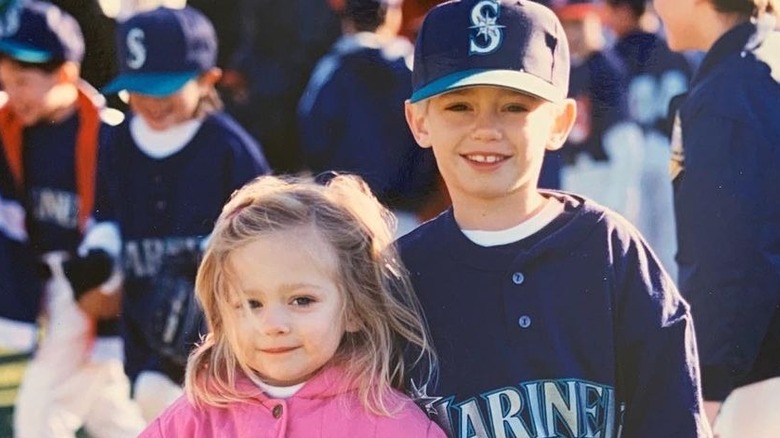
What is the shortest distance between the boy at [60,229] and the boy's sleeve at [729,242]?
4.62ft

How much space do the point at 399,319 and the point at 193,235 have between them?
2.77 ft

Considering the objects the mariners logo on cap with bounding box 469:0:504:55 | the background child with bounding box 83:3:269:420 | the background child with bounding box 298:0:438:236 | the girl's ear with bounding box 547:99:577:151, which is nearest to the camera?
the mariners logo on cap with bounding box 469:0:504:55

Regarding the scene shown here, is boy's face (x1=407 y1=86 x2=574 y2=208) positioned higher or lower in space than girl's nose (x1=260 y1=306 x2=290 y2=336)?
higher

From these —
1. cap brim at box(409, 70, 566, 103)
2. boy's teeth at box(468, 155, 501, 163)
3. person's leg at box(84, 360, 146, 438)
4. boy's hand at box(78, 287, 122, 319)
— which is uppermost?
cap brim at box(409, 70, 566, 103)

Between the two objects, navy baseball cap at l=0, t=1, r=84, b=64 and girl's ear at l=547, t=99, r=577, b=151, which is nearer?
girl's ear at l=547, t=99, r=577, b=151

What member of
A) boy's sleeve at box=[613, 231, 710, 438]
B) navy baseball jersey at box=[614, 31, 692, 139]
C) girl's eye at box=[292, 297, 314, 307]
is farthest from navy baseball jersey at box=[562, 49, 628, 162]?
girl's eye at box=[292, 297, 314, 307]

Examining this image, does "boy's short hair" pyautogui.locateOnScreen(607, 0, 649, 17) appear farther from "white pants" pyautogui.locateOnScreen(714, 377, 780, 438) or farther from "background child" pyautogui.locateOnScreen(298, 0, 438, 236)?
"white pants" pyautogui.locateOnScreen(714, 377, 780, 438)

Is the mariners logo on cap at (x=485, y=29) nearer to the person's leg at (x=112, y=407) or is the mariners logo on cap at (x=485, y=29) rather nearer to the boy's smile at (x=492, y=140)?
the boy's smile at (x=492, y=140)

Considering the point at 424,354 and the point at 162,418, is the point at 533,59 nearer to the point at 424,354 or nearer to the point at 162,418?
the point at 424,354

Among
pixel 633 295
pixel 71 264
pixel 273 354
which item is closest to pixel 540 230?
pixel 633 295

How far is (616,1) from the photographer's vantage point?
9.39ft

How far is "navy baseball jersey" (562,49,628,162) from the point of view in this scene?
2.83 metres

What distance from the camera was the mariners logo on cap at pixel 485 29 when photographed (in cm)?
234

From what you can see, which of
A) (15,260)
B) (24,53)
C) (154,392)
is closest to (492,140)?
(154,392)
